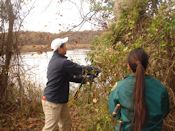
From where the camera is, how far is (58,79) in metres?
6.36

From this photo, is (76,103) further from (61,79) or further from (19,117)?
(19,117)

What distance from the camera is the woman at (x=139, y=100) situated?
3816 mm

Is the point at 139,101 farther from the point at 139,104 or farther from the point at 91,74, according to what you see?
the point at 91,74

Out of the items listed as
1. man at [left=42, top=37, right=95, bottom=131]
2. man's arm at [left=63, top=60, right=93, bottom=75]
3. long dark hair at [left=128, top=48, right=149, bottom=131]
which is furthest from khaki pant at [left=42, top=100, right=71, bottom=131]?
long dark hair at [left=128, top=48, right=149, bottom=131]

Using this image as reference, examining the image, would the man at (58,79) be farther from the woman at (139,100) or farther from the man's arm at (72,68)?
the woman at (139,100)

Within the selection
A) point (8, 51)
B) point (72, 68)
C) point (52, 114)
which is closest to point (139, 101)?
point (72, 68)

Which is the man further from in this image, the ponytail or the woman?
the ponytail

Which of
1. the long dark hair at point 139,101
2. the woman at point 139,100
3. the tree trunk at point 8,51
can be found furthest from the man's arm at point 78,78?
the tree trunk at point 8,51

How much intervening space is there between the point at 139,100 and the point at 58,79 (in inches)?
109

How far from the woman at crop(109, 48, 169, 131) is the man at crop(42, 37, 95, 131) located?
2.33m

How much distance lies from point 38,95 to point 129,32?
393cm

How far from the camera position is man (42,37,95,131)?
630 centimetres

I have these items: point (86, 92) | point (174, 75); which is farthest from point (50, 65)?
point (174, 75)

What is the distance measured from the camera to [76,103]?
22.9ft
